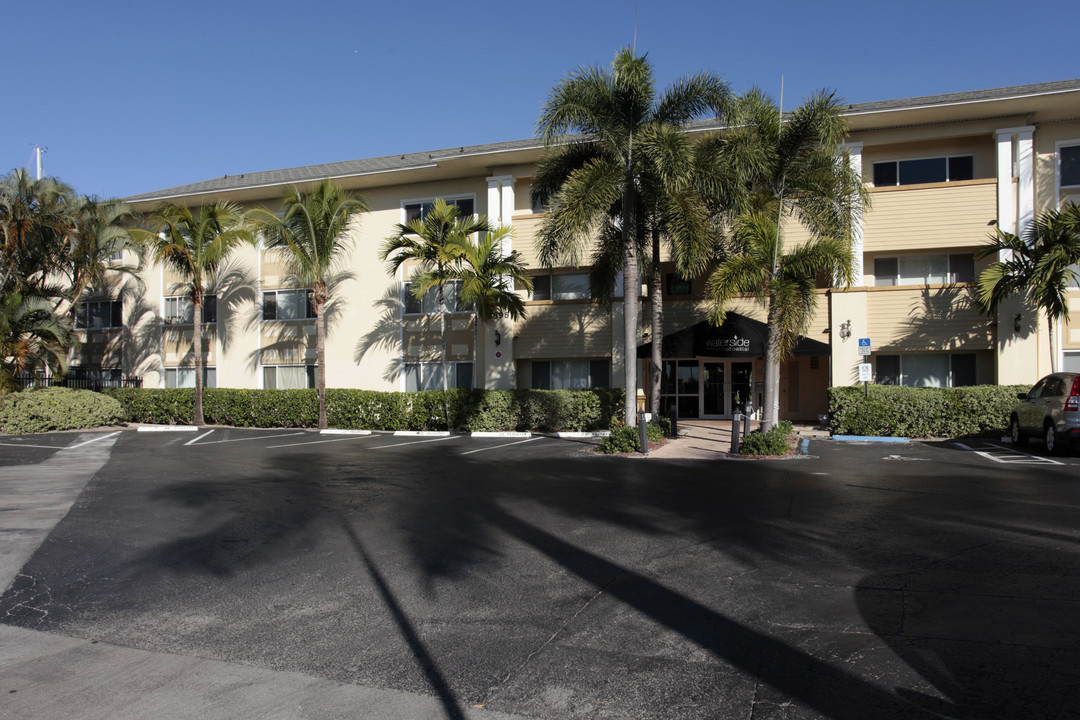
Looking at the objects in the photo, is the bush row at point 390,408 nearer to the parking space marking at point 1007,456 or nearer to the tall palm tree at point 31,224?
the tall palm tree at point 31,224

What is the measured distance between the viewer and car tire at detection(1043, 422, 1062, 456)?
568 inches

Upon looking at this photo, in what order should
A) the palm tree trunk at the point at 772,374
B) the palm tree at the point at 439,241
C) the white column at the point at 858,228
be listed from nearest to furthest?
the palm tree trunk at the point at 772,374 → the white column at the point at 858,228 → the palm tree at the point at 439,241

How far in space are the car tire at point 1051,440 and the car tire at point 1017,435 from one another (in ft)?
5.19

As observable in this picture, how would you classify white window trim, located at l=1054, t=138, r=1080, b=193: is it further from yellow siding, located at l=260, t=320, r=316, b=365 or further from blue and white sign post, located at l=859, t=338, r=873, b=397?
yellow siding, located at l=260, t=320, r=316, b=365

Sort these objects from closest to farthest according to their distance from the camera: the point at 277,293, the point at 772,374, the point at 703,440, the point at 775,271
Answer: the point at 775,271 → the point at 772,374 → the point at 703,440 → the point at 277,293

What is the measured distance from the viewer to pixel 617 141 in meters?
17.1

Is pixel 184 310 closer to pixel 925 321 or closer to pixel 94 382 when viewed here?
pixel 94 382

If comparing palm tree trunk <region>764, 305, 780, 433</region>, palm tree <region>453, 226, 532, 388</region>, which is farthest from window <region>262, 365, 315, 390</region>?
palm tree trunk <region>764, 305, 780, 433</region>

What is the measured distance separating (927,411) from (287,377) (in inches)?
841

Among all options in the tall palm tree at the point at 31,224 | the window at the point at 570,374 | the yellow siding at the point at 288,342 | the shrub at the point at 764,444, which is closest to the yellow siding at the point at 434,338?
the window at the point at 570,374

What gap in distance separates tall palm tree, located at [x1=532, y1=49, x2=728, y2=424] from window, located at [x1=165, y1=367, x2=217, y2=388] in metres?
18.0

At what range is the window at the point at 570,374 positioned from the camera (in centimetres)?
2448

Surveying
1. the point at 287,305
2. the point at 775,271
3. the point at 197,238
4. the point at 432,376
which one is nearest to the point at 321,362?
the point at 432,376

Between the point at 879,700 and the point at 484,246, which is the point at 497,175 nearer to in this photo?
the point at 484,246
